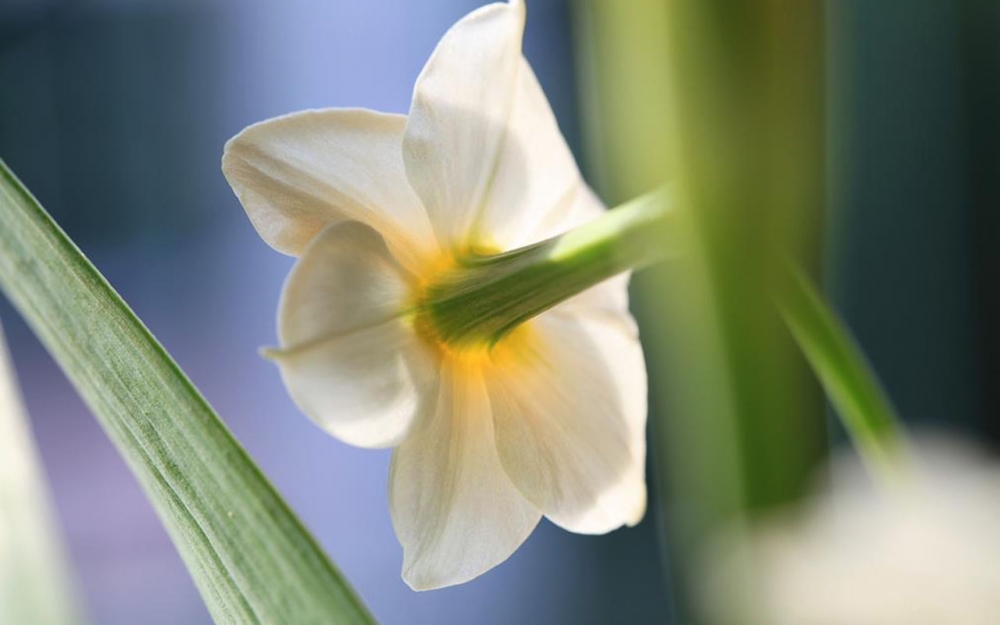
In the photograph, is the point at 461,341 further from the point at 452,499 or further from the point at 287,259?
the point at 287,259

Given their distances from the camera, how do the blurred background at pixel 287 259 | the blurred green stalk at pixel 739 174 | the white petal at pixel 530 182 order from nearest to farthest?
the blurred green stalk at pixel 739 174
the white petal at pixel 530 182
the blurred background at pixel 287 259

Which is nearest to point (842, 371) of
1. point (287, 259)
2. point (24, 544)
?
point (24, 544)

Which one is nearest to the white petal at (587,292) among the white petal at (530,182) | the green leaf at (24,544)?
the white petal at (530,182)

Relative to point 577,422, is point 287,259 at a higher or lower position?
lower

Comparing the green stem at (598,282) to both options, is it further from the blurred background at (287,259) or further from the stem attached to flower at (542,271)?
the blurred background at (287,259)

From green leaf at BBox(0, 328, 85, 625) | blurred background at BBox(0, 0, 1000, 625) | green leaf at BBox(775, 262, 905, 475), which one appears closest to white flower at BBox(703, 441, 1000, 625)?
green leaf at BBox(775, 262, 905, 475)

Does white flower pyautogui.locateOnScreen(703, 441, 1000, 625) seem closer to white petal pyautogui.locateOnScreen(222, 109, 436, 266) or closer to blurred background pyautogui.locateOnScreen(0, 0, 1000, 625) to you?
white petal pyautogui.locateOnScreen(222, 109, 436, 266)

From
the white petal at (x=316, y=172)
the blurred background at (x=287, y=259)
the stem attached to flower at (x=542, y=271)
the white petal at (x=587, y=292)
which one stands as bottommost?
the blurred background at (x=287, y=259)
